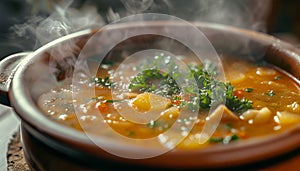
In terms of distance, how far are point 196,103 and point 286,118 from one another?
406mm

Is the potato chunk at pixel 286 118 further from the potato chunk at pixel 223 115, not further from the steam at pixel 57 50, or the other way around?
the steam at pixel 57 50

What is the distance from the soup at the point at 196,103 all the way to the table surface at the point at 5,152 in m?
0.17

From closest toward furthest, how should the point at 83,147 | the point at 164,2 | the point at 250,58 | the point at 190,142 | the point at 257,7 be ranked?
the point at 83,147, the point at 190,142, the point at 250,58, the point at 164,2, the point at 257,7

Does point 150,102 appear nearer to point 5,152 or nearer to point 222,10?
point 5,152

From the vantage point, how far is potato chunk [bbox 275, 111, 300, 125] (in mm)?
1898

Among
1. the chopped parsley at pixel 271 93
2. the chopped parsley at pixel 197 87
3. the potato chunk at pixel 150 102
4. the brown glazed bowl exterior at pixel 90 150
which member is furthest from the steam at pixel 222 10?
the brown glazed bowl exterior at pixel 90 150

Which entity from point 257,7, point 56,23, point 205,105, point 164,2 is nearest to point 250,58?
point 205,105

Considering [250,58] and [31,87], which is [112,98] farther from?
[250,58]

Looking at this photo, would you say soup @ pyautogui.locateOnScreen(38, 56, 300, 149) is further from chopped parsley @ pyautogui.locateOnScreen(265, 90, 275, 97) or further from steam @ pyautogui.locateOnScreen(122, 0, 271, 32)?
steam @ pyautogui.locateOnScreen(122, 0, 271, 32)

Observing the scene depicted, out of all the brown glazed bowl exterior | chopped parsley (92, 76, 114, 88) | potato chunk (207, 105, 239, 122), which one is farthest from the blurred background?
the brown glazed bowl exterior

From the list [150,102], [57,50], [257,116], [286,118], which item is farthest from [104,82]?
[286,118]

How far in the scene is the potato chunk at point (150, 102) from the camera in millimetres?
1970

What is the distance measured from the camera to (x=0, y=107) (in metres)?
2.74

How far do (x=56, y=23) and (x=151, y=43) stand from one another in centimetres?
61
